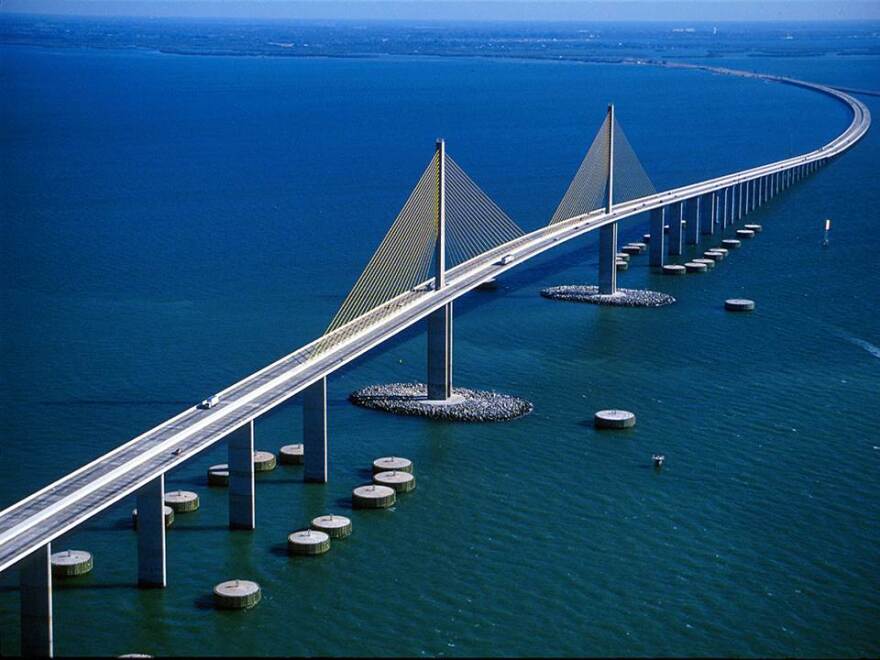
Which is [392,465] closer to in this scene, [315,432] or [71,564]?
[315,432]

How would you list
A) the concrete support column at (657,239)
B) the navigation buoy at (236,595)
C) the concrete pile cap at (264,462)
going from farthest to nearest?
1. the concrete support column at (657,239)
2. the concrete pile cap at (264,462)
3. the navigation buoy at (236,595)

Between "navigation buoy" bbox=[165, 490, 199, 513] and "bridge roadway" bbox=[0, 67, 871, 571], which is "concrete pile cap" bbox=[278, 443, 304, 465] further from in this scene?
"navigation buoy" bbox=[165, 490, 199, 513]

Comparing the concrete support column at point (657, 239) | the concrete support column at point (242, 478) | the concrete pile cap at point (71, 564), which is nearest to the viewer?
the concrete pile cap at point (71, 564)

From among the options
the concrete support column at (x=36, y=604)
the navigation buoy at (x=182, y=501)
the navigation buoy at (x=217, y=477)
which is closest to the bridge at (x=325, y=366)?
the concrete support column at (x=36, y=604)

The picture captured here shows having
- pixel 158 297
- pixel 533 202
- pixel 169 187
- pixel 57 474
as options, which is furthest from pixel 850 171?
pixel 57 474

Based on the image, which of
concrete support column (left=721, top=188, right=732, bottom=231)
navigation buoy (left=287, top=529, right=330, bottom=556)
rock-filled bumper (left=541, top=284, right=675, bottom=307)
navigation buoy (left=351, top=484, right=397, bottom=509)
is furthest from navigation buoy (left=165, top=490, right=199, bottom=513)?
concrete support column (left=721, top=188, right=732, bottom=231)

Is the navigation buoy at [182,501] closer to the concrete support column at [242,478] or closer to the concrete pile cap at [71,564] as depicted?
the concrete support column at [242,478]

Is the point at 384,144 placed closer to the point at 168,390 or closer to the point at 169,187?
the point at 169,187
